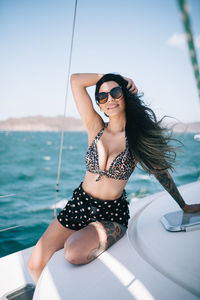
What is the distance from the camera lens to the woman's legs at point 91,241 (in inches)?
47.5

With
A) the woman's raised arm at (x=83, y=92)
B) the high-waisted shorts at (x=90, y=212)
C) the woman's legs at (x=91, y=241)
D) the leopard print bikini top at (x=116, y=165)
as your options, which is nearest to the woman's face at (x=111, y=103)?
the woman's raised arm at (x=83, y=92)

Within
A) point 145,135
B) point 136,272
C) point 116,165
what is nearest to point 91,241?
point 136,272

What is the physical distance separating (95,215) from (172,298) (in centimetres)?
77

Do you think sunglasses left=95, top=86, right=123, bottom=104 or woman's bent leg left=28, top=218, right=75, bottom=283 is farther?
sunglasses left=95, top=86, right=123, bottom=104

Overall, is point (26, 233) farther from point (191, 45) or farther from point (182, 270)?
point (191, 45)

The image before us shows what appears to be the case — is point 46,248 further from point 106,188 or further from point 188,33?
point 188,33

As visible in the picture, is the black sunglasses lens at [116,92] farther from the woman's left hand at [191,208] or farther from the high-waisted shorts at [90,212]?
the woman's left hand at [191,208]

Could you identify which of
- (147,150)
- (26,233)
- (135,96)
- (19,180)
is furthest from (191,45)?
(19,180)

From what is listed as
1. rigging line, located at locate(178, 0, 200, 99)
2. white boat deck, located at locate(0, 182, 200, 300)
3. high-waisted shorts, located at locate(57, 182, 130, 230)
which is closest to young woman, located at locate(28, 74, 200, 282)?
high-waisted shorts, located at locate(57, 182, 130, 230)

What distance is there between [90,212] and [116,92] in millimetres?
987

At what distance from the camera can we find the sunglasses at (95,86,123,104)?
1.75 m

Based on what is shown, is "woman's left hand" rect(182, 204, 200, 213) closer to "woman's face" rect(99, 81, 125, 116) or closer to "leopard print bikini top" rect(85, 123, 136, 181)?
"leopard print bikini top" rect(85, 123, 136, 181)

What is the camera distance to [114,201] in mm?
1643

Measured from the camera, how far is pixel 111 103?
182cm
